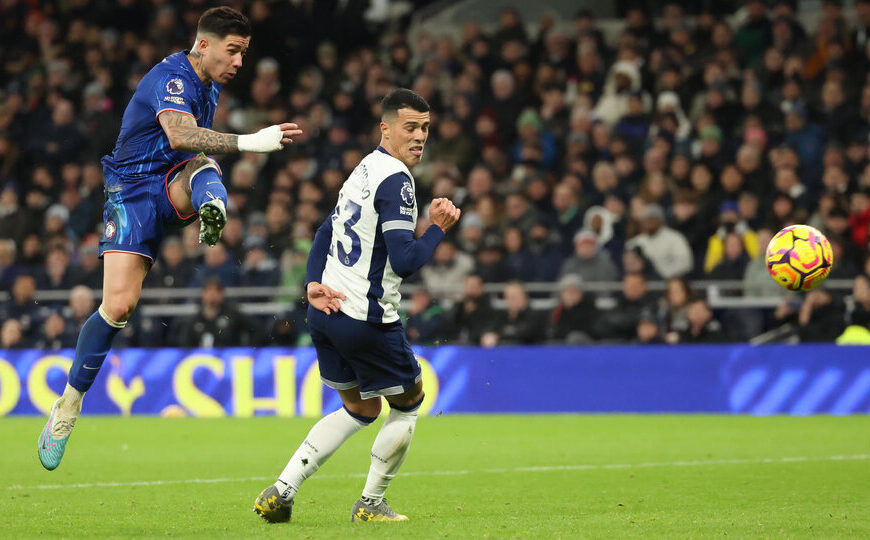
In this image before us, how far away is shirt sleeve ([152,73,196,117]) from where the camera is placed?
6.88 m

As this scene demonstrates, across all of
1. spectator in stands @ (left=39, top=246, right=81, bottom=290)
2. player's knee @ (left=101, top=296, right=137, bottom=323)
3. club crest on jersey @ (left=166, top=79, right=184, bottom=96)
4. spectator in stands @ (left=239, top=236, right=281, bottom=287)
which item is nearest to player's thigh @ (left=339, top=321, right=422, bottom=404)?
player's knee @ (left=101, top=296, right=137, bottom=323)

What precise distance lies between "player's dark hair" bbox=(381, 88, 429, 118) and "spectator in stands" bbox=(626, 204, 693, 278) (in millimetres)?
8817

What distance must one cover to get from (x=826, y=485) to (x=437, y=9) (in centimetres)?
1450

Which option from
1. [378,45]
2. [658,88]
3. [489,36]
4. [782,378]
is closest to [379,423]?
[782,378]

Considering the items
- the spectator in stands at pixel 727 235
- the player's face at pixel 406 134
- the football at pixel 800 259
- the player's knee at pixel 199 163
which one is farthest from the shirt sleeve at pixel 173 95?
the spectator in stands at pixel 727 235

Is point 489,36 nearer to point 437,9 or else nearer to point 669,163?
point 437,9

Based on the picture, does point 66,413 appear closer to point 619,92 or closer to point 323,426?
point 323,426

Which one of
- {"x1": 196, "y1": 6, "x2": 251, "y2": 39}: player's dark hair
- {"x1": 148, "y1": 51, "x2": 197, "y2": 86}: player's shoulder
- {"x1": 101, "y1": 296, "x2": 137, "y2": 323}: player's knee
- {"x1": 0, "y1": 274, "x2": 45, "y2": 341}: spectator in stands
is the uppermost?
{"x1": 196, "y1": 6, "x2": 251, "y2": 39}: player's dark hair

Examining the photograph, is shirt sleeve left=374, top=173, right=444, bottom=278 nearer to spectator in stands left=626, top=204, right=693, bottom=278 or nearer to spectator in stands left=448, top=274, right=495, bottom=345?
spectator in stands left=448, top=274, right=495, bottom=345

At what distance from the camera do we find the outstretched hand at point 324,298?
6.43 metres

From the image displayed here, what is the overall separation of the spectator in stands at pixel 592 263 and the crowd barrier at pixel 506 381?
123cm

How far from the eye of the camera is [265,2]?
2027 cm

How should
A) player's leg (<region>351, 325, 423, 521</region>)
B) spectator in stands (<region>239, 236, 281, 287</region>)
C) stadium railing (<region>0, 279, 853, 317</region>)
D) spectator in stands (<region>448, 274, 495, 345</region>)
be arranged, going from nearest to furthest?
player's leg (<region>351, 325, 423, 521</region>) < stadium railing (<region>0, 279, 853, 317</region>) < spectator in stands (<region>448, 274, 495, 345</region>) < spectator in stands (<region>239, 236, 281, 287</region>)

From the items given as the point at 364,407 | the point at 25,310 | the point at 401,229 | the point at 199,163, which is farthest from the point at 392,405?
the point at 25,310
